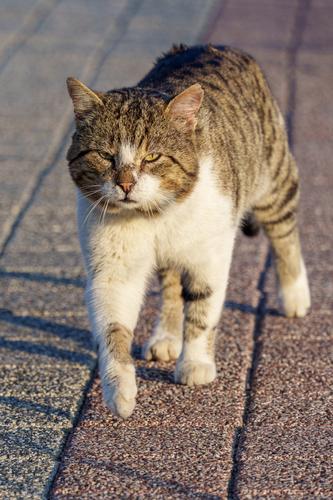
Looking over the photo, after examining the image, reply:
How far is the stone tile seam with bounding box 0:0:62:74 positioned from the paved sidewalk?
58 cm

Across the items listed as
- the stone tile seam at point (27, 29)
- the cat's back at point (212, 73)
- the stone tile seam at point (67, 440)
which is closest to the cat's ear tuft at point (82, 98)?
the cat's back at point (212, 73)

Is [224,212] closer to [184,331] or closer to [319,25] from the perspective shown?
[184,331]

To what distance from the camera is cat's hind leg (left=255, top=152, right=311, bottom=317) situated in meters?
5.58

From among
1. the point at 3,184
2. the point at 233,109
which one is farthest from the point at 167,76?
the point at 3,184

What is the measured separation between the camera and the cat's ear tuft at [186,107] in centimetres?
427

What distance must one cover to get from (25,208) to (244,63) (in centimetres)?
227

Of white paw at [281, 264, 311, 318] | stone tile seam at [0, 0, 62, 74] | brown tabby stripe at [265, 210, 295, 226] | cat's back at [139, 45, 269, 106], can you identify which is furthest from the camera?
stone tile seam at [0, 0, 62, 74]

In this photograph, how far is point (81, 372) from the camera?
4.81 m

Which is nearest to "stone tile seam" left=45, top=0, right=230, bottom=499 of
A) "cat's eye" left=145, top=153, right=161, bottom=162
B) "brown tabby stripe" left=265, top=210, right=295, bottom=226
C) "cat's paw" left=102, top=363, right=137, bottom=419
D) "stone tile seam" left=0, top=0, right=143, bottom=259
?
"cat's paw" left=102, top=363, right=137, bottom=419

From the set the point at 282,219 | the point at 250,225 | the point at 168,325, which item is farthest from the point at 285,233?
the point at 168,325

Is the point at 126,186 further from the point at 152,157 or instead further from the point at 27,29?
the point at 27,29

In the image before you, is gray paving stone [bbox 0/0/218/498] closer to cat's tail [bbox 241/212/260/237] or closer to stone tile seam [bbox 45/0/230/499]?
stone tile seam [bbox 45/0/230/499]

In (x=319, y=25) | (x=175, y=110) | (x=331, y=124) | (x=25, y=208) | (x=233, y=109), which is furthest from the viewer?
(x=319, y=25)

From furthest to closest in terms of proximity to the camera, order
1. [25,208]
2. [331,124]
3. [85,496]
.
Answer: [331,124]
[25,208]
[85,496]
